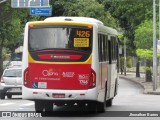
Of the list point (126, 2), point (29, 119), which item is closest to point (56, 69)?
point (29, 119)

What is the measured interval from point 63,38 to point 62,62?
74cm

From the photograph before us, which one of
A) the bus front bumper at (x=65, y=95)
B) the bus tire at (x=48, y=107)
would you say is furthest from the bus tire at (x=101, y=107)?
the bus front bumper at (x=65, y=95)

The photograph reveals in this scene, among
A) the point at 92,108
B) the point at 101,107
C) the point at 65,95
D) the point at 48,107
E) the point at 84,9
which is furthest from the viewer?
the point at 84,9

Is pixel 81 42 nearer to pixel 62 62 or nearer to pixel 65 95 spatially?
pixel 62 62

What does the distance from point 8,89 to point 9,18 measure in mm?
34980

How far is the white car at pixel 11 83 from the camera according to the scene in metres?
27.9

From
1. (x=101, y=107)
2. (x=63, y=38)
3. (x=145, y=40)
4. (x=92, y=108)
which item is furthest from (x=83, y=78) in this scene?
(x=145, y=40)

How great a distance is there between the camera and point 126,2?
55219mm

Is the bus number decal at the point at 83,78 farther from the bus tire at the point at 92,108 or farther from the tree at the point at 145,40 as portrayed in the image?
the tree at the point at 145,40

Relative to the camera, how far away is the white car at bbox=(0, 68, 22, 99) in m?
27.9

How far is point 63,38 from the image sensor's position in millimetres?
17922

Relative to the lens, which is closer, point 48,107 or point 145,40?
point 48,107

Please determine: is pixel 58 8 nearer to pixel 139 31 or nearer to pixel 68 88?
pixel 139 31

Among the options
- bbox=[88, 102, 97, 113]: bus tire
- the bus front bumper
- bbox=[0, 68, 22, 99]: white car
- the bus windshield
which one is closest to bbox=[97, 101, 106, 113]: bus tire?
bbox=[88, 102, 97, 113]: bus tire
